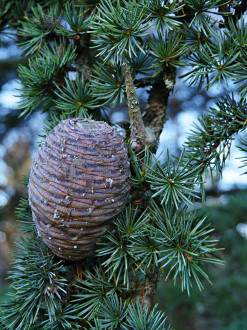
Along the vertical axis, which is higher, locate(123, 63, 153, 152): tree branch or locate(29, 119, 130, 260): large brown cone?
locate(123, 63, 153, 152): tree branch

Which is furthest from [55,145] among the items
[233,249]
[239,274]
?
[239,274]

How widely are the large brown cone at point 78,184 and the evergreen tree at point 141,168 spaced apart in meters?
0.03

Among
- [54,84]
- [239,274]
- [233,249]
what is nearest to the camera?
[54,84]

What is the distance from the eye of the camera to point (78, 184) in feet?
1.33

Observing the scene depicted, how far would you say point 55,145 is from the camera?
1.38ft

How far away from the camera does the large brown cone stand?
1.34ft

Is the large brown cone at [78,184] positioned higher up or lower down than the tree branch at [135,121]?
lower down

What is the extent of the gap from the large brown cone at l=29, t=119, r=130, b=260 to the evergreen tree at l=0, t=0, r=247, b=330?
33 millimetres

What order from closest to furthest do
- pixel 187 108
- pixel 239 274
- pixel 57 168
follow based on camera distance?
pixel 57 168 → pixel 187 108 → pixel 239 274

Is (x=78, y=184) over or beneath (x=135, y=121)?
beneath

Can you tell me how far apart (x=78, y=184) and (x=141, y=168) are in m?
0.11

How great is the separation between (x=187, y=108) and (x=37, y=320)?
104 cm

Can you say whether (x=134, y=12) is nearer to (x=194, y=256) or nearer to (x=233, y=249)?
(x=194, y=256)

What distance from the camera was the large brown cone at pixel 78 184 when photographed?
408 mm
